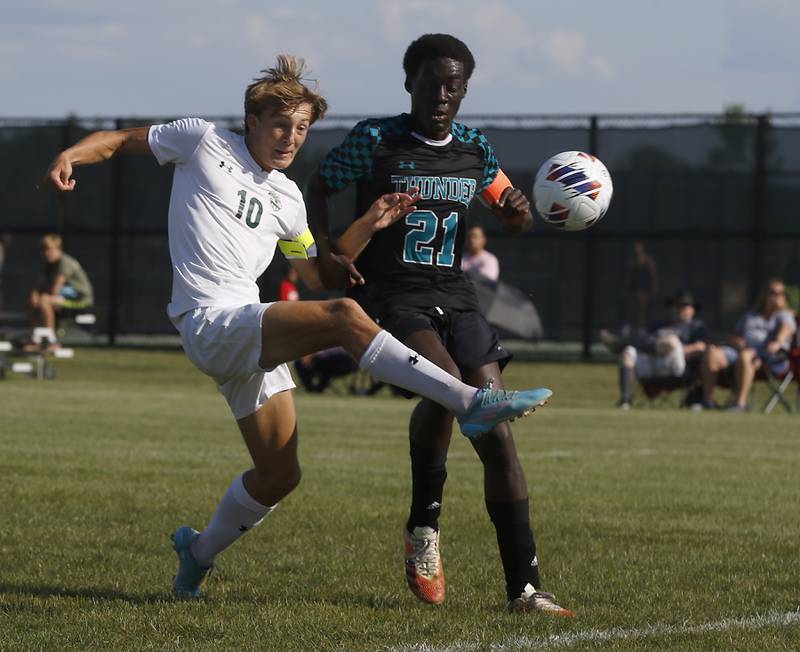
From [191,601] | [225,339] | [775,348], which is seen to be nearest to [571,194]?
[225,339]

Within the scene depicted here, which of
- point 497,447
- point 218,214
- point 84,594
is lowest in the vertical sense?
point 84,594

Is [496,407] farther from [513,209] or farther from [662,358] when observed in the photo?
[662,358]

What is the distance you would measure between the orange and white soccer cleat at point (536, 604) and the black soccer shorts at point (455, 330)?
869mm

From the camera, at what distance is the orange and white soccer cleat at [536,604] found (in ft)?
18.0

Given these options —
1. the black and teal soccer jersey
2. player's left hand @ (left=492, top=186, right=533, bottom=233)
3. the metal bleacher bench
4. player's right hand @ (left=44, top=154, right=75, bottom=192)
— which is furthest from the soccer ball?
the metal bleacher bench

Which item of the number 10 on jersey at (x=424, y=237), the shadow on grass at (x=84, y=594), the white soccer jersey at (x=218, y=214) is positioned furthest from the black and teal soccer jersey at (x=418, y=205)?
the shadow on grass at (x=84, y=594)

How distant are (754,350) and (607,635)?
1453 centimetres

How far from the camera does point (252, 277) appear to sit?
5.72 m

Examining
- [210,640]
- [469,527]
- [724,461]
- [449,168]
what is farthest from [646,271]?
[210,640]

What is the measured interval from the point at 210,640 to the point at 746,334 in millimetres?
15416

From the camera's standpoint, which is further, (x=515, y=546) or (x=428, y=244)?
(x=428, y=244)

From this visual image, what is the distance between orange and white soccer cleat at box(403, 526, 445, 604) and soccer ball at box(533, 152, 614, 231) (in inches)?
61.6

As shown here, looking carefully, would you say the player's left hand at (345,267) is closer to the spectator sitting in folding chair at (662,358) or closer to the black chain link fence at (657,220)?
the spectator sitting in folding chair at (662,358)

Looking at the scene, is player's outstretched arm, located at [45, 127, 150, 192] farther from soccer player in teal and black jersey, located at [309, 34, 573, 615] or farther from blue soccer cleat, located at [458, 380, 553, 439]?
blue soccer cleat, located at [458, 380, 553, 439]
